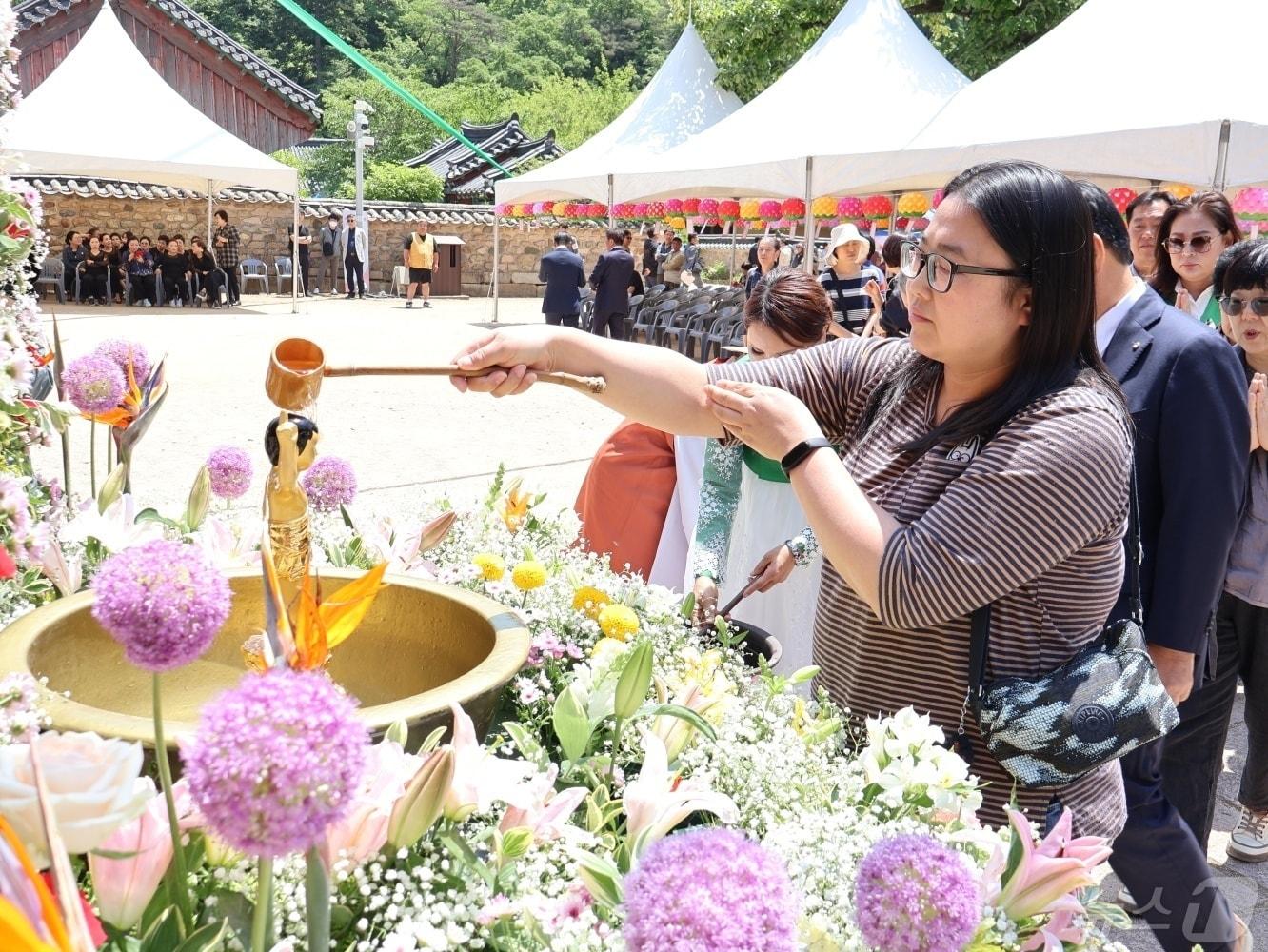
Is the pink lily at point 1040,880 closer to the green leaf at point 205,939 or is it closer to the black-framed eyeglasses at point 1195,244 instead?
the green leaf at point 205,939

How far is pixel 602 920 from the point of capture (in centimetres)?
99

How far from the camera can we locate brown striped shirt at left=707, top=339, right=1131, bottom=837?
1.36m

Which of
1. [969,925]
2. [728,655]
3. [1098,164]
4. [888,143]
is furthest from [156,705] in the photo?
[888,143]

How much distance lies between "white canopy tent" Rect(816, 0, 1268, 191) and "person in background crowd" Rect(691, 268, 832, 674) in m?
3.39

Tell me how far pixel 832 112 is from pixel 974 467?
8.76m

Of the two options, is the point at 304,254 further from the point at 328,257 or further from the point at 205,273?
the point at 205,273

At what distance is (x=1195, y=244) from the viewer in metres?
3.68

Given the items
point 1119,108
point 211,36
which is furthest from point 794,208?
point 211,36

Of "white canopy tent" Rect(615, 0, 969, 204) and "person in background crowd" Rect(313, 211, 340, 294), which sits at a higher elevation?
"white canopy tent" Rect(615, 0, 969, 204)

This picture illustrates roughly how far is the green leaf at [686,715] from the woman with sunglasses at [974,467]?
0.95 ft

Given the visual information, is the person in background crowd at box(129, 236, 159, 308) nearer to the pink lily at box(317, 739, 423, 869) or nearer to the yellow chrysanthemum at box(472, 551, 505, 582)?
the yellow chrysanthemum at box(472, 551, 505, 582)

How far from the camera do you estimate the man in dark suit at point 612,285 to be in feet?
43.1

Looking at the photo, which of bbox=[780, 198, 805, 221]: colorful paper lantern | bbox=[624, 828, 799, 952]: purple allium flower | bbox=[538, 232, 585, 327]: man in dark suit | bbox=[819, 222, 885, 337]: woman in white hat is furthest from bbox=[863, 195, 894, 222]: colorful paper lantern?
bbox=[624, 828, 799, 952]: purple allium flower

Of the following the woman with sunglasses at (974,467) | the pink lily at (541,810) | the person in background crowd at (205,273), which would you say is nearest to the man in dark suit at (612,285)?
the person in background crowd at (205,273)
